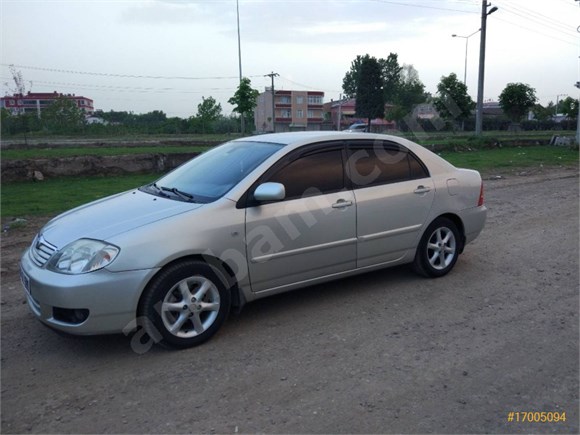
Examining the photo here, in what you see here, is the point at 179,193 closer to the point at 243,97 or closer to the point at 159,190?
the point at 159,190

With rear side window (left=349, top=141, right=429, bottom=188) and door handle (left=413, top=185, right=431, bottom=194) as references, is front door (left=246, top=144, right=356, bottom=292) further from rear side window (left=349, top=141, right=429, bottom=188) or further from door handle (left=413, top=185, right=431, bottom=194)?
door handle (left=413, top=185, right=431, bottom=194)

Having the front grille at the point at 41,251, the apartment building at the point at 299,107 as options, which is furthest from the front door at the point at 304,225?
the apartment building at the point at 299,107

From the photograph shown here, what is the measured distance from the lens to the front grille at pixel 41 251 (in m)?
3.64

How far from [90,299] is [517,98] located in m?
50.3

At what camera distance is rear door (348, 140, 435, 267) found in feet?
15.3

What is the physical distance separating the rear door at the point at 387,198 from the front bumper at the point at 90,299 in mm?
2093

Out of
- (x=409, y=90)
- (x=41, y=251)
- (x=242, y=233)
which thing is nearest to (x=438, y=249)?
(x=242, y=233)

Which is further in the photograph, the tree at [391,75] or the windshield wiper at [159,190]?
the tree at [391,75]

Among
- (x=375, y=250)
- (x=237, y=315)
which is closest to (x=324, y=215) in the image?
(x=375, y=250)

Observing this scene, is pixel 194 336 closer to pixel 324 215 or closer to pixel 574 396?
pixel 324 215

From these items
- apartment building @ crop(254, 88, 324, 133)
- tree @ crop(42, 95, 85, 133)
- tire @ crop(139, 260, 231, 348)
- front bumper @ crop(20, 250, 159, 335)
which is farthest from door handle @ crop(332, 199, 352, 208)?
apartment building @ crop(254, 88, 324, 133)

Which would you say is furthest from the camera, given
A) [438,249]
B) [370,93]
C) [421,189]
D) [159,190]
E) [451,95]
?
[370,93]

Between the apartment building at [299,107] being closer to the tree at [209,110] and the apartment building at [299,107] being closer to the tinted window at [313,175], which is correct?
the tree at [209,110]

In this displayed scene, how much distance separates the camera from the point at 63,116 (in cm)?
3894
